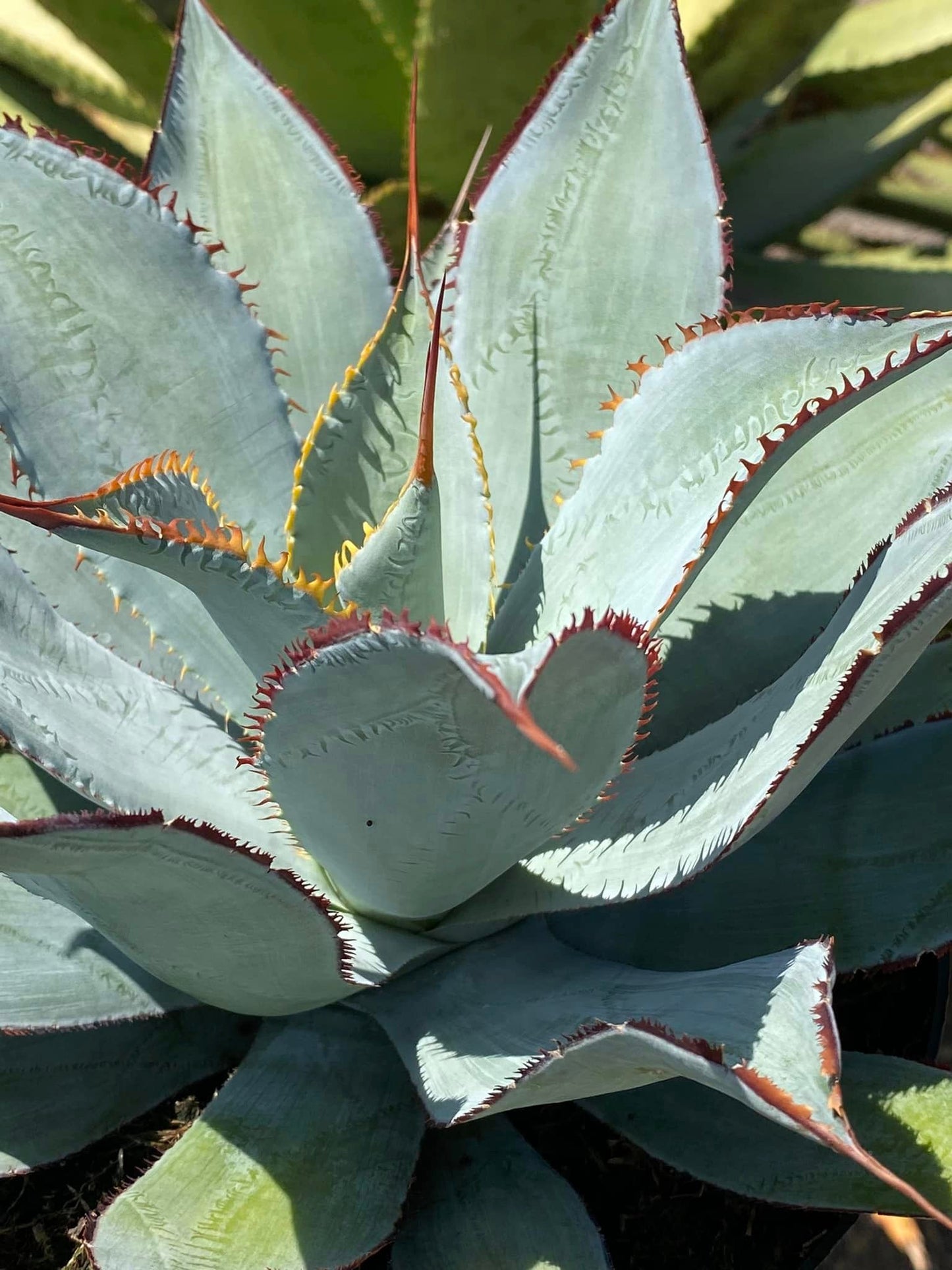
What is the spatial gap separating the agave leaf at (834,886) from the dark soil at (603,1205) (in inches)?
3.7

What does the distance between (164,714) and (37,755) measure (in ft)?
0.32

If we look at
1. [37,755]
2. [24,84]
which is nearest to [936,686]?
[37,755]

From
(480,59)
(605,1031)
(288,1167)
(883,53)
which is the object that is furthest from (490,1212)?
(883,53)

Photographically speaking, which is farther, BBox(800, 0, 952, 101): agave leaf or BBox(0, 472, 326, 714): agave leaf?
BBox(800, 0, 952, 101): agave leaf

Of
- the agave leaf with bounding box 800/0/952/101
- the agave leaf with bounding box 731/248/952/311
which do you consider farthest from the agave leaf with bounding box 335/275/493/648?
the agave leaf with bounding box 800/0/952/101

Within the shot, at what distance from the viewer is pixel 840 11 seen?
129cm

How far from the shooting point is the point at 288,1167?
0.67 metres

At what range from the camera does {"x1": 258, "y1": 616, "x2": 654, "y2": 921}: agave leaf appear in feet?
1.57

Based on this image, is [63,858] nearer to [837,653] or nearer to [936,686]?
[837,653]

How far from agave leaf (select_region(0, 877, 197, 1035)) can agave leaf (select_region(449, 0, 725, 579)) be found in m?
0.34

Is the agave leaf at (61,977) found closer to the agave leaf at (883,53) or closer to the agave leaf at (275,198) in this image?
the agave leaf at (275,198)

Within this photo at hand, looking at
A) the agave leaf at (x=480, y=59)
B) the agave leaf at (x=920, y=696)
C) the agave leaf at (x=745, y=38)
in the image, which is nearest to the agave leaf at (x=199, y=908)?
the agave leaf at (x=920, y=696)

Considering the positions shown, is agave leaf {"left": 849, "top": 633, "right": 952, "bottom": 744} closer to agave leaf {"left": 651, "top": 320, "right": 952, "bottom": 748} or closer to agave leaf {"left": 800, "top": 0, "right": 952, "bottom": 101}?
agave leaf {"left": 651, "top": 320, "right": 952, "bottom": 748}

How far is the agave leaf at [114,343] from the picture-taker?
2.32ft
